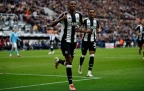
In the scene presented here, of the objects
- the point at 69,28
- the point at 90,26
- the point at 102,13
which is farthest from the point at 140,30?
the point at 102,13

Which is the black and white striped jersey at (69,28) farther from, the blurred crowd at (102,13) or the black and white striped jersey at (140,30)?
the blurred crowd at (102,13)

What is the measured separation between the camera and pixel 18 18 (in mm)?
44031

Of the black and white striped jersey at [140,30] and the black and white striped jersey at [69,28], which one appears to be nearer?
the black and white striped jersey at [69,28]

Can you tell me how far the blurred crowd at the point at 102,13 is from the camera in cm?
4538

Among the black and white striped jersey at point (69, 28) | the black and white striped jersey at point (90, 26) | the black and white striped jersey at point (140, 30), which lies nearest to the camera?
the black and white striped jersey at point (69, 28)

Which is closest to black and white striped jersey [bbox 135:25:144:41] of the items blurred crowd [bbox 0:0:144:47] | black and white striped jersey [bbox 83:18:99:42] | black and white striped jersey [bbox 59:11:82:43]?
black and white striped jersey [bbox 83:18:99:42]

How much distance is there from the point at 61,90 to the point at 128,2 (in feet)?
202

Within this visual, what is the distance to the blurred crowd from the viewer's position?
4538 cm

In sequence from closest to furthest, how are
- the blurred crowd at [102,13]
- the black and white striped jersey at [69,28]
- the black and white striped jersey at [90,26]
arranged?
the black and white striped jersey at [69,28] → the black and white striped jersey at [90,26] → the blurred crowd at [102,13]

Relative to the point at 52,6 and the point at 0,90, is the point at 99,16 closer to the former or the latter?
the point at 52,6

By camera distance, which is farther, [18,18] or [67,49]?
[18,18]

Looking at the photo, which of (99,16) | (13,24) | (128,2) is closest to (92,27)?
(13,24)

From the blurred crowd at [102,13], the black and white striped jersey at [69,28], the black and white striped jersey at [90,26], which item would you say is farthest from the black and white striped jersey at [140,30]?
the blurred crowd at [102,13]

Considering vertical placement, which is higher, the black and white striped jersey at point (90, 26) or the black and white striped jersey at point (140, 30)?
the black and white striped jersey at point (90, 26)
